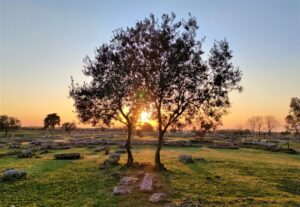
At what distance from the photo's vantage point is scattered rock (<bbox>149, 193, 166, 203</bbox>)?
22.1 m

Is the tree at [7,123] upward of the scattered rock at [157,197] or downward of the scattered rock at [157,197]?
upward

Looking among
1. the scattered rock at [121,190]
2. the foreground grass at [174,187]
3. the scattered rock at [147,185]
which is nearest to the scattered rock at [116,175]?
the foreground grass at [174,187]

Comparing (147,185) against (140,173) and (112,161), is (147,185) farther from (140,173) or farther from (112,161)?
(112,161)

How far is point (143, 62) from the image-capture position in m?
36.6

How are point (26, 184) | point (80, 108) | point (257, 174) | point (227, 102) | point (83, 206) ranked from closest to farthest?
point (83, 206) < point (26, 184) < point (257, 174) < point (227, 102) < point (80, 108)

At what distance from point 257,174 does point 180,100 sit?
1168 cm

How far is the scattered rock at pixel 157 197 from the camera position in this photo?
72.6 feet

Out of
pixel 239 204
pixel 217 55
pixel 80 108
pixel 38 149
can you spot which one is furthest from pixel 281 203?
pixel 38 149

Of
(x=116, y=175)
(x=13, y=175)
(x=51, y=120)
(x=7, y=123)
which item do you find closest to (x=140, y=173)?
(x=116, y=175)

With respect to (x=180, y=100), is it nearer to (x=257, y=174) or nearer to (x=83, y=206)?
(x=257, y=174)

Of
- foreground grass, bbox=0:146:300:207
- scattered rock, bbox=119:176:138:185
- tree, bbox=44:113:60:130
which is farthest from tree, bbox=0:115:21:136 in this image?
scattered rock, bbox=119:176:138:185

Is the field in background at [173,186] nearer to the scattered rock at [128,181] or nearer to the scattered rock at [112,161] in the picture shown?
the scattered rock at [128,181]

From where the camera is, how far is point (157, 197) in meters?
22.5

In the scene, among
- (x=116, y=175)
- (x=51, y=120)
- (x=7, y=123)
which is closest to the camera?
(x=116, y=175)
